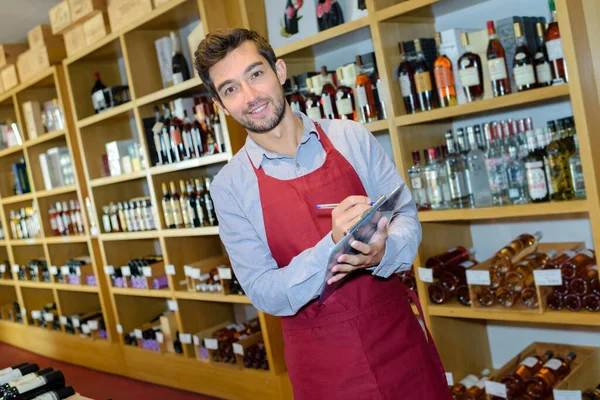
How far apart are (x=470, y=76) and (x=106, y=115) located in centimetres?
280

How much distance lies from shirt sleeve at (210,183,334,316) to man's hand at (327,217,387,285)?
45mm

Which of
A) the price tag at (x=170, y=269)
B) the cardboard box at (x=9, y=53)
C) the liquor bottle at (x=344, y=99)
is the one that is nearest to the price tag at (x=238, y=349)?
the price tag at (x=170, y=269)

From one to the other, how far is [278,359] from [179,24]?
225 centimetres

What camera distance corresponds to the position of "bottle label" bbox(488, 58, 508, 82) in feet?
8.33

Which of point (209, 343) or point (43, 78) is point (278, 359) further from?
point (43, 78)

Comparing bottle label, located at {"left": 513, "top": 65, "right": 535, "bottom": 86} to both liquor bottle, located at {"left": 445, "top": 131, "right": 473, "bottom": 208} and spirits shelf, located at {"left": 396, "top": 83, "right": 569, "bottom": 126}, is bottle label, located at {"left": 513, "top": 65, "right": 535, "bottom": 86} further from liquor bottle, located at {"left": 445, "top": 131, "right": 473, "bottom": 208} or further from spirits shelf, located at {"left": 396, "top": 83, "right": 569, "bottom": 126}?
liquor bottle, located at {"left": 445, "top": 131, "right": 473, "bottom": 208}

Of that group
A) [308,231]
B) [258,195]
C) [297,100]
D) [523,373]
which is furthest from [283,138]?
[523,373]

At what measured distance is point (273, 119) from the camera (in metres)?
1.75

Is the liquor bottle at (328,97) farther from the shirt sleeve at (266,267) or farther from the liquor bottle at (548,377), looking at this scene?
the liquor bottle at (548,377)

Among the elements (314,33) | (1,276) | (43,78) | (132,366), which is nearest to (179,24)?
(314,33)

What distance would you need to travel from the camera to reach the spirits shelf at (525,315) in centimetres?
240

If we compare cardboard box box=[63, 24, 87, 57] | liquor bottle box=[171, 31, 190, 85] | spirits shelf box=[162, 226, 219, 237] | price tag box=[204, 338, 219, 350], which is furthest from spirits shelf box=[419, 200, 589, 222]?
cardboard box box=[63, 24, 87, 57]

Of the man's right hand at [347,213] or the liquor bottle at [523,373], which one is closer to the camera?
the man's right hand at [347,213]

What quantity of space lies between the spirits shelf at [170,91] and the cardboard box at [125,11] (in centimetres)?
49
